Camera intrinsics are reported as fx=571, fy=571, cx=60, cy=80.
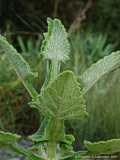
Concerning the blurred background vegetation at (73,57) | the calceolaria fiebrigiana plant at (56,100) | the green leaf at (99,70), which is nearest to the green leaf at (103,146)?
the calceolaria fiebrigiana plant at (56,100)

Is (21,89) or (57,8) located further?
(57,8)

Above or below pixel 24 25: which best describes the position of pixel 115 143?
below

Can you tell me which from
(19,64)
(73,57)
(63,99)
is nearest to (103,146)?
(63,99)

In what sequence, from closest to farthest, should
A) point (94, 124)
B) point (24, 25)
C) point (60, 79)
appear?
point (60, 79) → point (94, 124) → point (24, 25)

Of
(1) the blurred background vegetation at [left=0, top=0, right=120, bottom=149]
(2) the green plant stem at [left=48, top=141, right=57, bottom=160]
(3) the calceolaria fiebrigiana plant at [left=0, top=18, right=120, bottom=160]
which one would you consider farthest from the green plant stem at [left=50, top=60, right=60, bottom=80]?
(1) the blurred background vegetation at [left=0, top=0, right=120, bottom=149]

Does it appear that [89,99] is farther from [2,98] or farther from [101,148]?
[101,148]

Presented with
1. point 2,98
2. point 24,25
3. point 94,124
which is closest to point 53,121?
point 94,124

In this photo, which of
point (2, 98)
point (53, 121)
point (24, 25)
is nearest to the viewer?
point (53, 121)

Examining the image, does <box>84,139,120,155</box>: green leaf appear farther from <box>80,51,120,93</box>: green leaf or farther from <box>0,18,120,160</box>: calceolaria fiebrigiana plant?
<box>80,51,120,93</box>: green leaf
